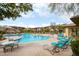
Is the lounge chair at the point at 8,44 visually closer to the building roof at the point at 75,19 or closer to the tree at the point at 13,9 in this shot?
the tree at the point at 13,9

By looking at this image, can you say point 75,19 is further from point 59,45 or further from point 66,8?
point 59,45

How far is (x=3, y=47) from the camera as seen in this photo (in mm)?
1719

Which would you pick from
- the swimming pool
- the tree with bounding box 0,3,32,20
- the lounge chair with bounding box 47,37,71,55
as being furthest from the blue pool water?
the tree with bounding box 0,3,32,20

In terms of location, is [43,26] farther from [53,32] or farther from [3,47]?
[3,47]

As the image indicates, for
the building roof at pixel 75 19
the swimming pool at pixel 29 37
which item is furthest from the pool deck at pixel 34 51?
the building roof at pixel 75 19

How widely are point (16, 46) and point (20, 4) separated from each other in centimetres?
47

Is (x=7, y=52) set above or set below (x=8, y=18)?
below

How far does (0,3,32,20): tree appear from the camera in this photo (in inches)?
67.8

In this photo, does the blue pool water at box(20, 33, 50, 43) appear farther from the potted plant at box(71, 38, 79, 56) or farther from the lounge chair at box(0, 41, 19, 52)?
the potted plant at box(71, 38, 79, 56)

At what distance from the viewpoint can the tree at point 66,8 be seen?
171 cm

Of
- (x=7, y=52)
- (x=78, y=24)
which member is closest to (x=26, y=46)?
(x=7, y=52)

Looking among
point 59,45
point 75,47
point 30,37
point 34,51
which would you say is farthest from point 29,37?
point 75,47

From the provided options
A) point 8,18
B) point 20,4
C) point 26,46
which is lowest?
point 26,46

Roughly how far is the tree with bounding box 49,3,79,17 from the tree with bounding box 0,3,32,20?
275 mm
